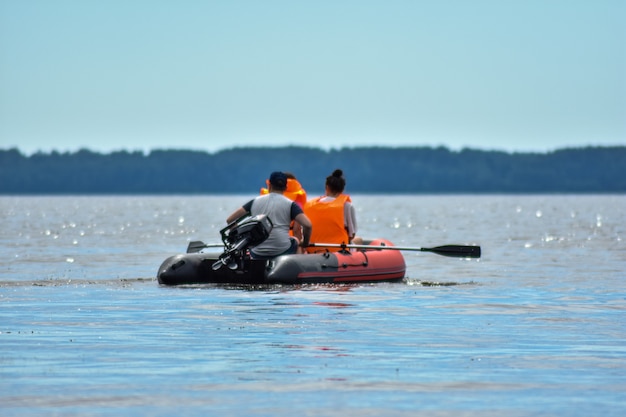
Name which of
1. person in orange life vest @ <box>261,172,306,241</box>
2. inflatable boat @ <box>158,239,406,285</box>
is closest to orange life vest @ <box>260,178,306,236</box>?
person in orange life vest @ <box>261,172,306,241</box>

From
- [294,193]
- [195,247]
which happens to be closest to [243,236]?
[294,193]

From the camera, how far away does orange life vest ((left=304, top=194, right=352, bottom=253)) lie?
19.7 m

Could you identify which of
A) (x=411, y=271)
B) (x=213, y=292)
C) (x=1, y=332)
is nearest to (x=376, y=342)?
(x=1, y=332)

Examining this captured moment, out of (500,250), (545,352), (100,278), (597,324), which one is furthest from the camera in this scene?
(500,250)

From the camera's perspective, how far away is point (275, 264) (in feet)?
61.3

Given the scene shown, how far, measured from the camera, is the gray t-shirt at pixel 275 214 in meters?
18.8

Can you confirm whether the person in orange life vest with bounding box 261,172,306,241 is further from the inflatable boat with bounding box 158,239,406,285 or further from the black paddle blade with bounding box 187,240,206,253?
the black paddle blade with bounding box 187,240,206,253

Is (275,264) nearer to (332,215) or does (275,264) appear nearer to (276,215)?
(276,215)

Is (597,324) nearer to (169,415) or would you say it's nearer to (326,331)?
(326,331)

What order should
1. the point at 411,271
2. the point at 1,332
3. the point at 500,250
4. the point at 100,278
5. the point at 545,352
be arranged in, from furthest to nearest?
the point at 500,250 < the point at 411,271 < the point at 100,278 < the point at 1,332 < the point at 545,352

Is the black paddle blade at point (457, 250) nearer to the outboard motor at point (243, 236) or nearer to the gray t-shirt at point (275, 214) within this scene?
the gray t-shirt at point (275, 214)

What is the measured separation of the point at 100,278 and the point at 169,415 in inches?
574

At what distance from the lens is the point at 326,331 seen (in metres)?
12.9

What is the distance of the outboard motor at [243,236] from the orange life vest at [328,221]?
4.73 feet
